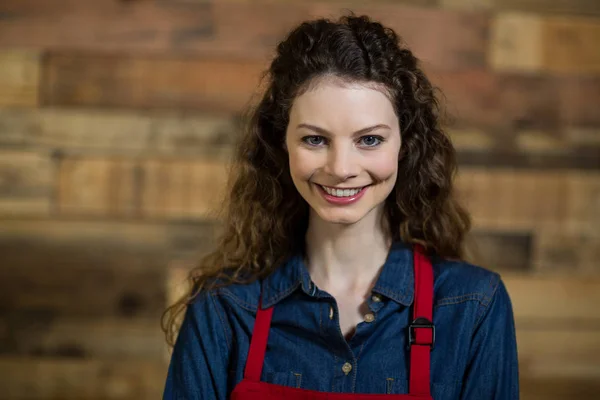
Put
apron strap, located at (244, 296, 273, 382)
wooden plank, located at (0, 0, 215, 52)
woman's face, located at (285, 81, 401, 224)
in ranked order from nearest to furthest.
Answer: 1. woman's face, located at (285, 81, 401, 224)
2. apron strap, located at (244, 296, 273, 382)
3. wooden plank, located at (0, 0, 215, 52)

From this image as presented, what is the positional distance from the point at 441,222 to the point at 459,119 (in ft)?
2.45

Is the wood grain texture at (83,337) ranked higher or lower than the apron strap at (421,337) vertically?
lower

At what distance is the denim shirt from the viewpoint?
1.38 meters

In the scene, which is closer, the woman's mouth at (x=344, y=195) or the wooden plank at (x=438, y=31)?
the woman's mouth at (x=344, y=195)

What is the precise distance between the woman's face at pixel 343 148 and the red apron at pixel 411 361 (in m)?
0.20

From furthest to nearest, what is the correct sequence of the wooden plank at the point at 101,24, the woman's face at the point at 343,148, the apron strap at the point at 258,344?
1. the wooden plank at the point at 101,24
2. the apron strap at the point at 258,344
3. the woman's face at the point at 343,148

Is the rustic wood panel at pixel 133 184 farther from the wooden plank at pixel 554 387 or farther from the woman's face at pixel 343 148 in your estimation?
the wooden plank at pixel 554 387

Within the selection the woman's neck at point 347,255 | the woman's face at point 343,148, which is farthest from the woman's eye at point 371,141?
the woman's neck at point 347,255

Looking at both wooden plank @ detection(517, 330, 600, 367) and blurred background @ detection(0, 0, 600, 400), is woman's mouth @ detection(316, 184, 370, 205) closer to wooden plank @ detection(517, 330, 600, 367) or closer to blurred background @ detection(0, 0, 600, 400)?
blurred background @ detection(0, 0, 600, 400)

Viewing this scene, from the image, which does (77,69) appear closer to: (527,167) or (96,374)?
(96,374)

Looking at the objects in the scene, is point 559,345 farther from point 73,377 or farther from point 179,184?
point 73,377

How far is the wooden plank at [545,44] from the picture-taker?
2.22 metres

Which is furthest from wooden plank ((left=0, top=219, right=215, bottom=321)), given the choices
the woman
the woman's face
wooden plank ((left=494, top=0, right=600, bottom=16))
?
wooden plank ((left=494, top=0, right=600, bottom=16))

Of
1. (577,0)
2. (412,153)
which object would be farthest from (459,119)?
(412,153)
